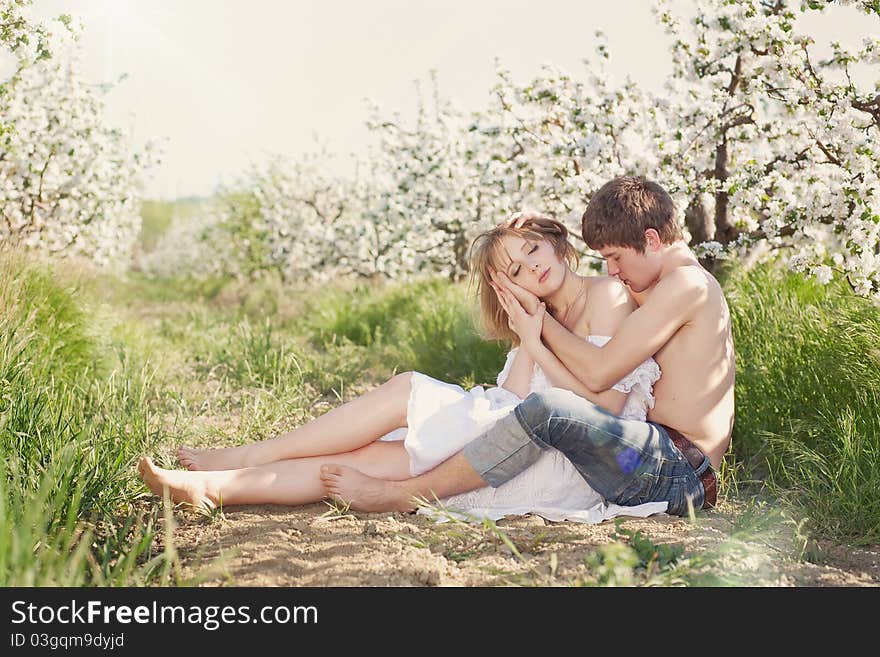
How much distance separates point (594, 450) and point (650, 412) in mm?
451

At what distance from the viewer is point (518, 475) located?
3.20 metres

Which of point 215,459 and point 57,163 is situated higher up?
point 57,163

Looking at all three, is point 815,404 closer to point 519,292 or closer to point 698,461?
point 698,461

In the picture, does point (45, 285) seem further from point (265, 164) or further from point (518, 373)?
point (265, 164)

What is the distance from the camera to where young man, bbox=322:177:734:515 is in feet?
9.93

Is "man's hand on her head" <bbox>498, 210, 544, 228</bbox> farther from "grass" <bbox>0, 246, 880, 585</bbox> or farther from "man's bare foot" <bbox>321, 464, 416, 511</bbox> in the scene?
"man's bare foot" <bbox>321, 464, 416, 511</bbox>

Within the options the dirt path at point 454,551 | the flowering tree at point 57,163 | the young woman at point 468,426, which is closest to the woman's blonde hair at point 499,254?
the young woman at point 468,426

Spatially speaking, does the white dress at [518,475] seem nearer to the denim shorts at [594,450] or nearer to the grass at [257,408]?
the denim shorts at [594,450]

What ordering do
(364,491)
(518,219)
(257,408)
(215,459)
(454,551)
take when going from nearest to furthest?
1. (454,551)
2. (364,491)
3. (215,459)
4. (518,219)
5. (257,408)

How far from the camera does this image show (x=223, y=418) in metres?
4.79

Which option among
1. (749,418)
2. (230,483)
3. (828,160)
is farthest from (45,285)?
(828,160)

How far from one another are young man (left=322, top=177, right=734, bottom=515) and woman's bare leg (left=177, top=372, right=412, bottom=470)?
0.54 feet

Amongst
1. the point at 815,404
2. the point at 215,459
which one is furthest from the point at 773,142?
the point at 215,459
